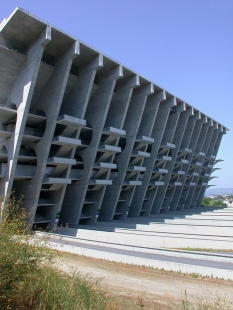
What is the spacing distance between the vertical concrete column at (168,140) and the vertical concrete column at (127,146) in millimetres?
9565

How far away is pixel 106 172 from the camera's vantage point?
3406cm

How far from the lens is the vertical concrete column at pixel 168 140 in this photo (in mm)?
43094

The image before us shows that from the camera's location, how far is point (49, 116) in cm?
2644

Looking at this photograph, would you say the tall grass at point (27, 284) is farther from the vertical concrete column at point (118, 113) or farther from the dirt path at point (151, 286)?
the vertical concrete column at point (118, 113)

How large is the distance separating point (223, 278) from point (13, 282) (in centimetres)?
1104

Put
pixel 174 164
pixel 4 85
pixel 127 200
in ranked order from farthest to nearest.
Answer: pixel 174 164
pixel 127 200
pixel 4 85

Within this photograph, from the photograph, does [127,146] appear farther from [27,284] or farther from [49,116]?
[27,284]

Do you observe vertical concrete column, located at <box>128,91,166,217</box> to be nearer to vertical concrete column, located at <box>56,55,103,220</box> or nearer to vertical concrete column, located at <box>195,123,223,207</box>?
vertical concrete column, located at <box>56,55,103,220</box>

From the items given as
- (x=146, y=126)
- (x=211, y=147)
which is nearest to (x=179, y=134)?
(x=146, y=126)

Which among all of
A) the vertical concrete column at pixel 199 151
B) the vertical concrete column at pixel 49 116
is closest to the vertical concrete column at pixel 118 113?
the vertical concrete column at pixel 49 116

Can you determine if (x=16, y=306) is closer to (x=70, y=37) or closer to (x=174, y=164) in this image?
(x=70, y=37)

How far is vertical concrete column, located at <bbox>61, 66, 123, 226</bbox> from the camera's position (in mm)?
30594

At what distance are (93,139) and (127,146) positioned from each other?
6.61 meters

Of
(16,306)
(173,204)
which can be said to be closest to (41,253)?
(16,306)
